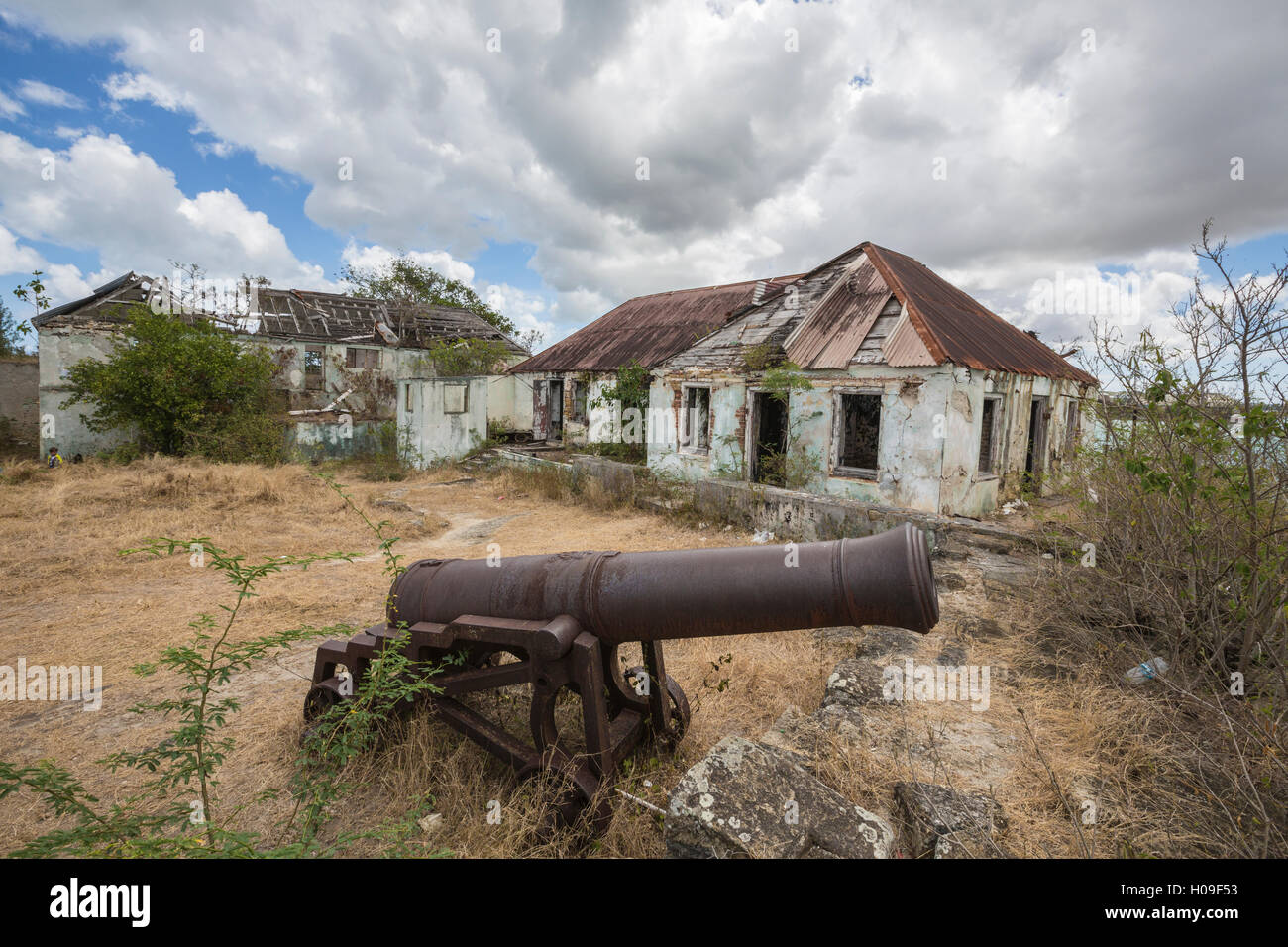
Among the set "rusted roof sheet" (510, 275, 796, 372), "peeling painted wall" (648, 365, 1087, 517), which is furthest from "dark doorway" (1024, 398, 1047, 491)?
"rusted roof sheet" (510, 275, 796, 372)

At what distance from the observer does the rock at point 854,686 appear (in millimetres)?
3639

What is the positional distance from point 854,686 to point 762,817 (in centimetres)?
171

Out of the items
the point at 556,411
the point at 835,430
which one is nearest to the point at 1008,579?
the point at 835,430

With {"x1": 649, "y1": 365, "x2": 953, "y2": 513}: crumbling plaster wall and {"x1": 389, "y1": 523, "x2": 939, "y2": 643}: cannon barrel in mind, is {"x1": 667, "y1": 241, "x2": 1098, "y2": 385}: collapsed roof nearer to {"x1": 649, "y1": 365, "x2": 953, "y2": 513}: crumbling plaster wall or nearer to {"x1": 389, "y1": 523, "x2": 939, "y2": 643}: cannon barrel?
{"x1": 649, "y1": 365, "x2": 953, "y2": 513}: crumbling plaster wall

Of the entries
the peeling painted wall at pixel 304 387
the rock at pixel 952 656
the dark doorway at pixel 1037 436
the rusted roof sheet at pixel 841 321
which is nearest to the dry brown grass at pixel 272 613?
the rock at pixel 952 656

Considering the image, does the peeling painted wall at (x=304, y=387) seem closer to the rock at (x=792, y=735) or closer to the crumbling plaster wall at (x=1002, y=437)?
the crumbling plaster wall at (x=1002, y=437)

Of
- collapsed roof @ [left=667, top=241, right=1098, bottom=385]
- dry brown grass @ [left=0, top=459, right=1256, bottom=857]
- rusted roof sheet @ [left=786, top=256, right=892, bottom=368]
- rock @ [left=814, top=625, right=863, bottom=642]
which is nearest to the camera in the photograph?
dry brown grass @ [left=0, top=459, right=1256, bottom=857]

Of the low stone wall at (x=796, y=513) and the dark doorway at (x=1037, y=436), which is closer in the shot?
the low stone wall at (x=796, y=513)

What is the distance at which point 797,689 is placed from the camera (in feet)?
13.4

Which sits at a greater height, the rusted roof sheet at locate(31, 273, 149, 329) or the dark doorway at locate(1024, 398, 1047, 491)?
the rusted roof sheet at locate(31, 273, 149, 329)

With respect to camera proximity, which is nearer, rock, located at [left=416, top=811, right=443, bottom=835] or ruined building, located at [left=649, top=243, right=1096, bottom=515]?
rock, located at [left=416, top=811, right=443, bottom=835]

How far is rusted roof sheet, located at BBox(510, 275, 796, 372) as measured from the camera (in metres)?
15.8

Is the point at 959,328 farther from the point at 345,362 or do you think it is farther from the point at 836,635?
the point at 345,362

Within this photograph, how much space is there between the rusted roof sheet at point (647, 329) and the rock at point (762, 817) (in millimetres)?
12761
